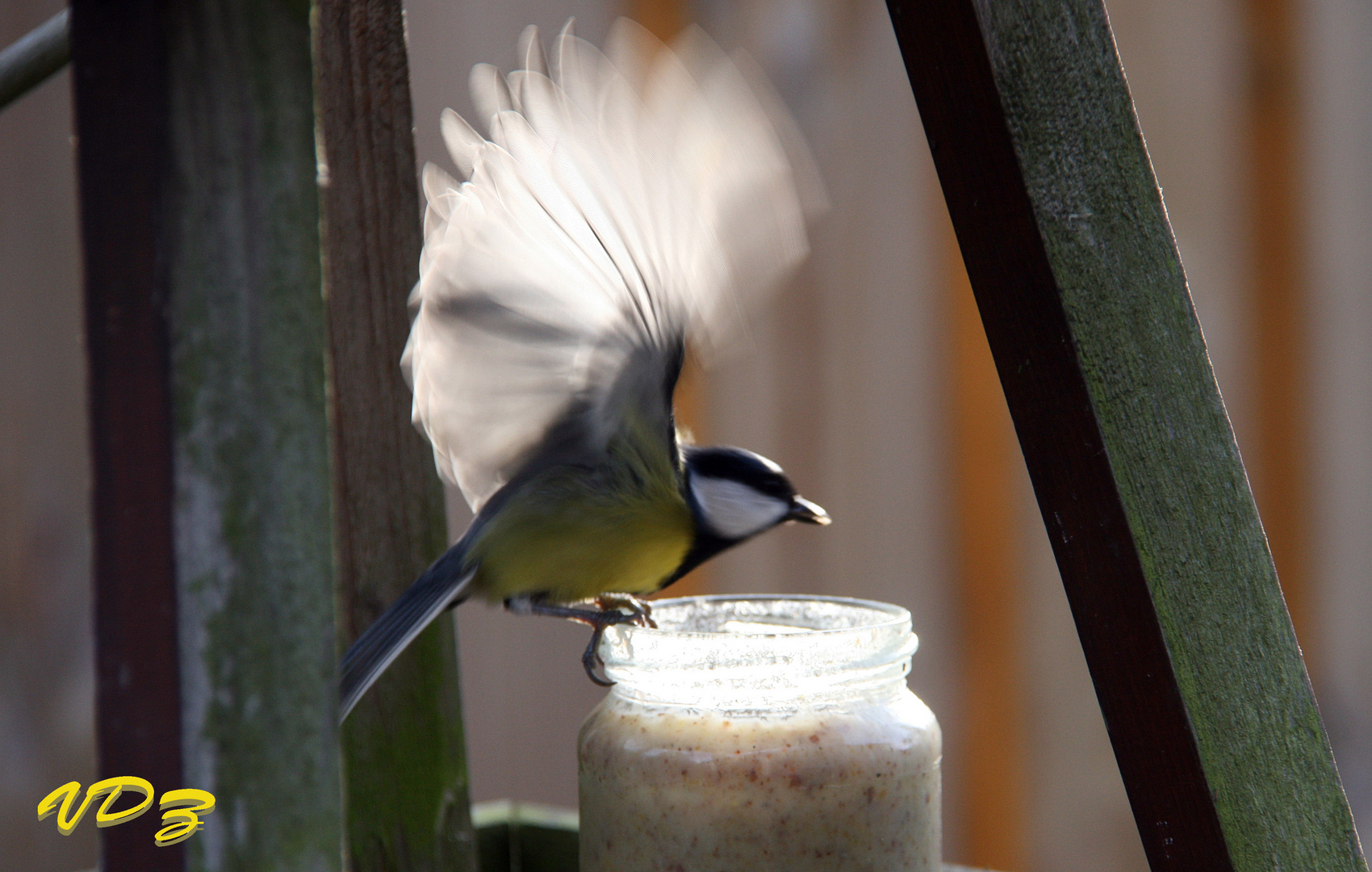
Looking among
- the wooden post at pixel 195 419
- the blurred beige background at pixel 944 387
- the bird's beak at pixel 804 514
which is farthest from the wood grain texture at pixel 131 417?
the blurred beige background at pixel 944 387

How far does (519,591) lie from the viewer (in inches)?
34.8

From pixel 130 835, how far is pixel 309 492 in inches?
3.6

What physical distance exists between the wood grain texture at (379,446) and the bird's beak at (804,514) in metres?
0.30

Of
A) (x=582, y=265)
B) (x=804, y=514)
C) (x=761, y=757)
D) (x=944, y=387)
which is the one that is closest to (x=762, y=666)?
(x=761, y=757)

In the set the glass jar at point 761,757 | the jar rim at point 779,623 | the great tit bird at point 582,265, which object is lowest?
the glass jar at point 761,757

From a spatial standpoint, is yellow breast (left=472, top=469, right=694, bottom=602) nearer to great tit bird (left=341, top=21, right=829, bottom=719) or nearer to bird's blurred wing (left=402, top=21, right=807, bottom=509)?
great tit bird (left=341, top=21, right=829, bottom=719)

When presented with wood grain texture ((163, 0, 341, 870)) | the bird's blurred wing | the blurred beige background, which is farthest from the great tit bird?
the blurred beige background

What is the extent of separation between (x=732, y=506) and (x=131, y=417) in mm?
648

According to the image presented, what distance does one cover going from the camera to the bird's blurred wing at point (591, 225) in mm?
556

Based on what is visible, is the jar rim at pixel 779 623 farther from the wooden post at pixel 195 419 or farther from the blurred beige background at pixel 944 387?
the blurred beige background at pixel 944 387

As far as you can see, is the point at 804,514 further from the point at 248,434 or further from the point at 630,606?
the point at 248,434

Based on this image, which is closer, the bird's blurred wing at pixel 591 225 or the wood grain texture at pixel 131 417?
the wood grain texture at pixel 131 417

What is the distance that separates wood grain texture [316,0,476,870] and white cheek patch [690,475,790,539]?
21cm

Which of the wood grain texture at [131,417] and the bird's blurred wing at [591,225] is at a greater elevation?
the bird's blurred wing at [591,225]
